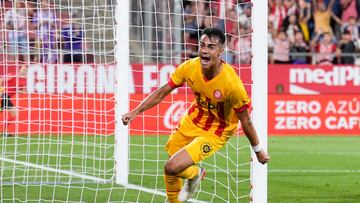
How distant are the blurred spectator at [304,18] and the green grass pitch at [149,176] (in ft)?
23.0

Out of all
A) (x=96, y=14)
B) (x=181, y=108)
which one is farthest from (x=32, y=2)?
(x=181, y=108)

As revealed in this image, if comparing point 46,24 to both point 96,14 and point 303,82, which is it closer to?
point 96,14

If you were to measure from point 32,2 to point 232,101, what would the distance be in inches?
206

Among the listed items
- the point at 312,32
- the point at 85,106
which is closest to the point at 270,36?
the point at 312,32

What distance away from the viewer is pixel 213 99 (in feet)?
30.8

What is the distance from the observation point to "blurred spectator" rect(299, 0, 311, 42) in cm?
2642

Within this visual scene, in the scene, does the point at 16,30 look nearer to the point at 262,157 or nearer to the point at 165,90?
the point at 165,90

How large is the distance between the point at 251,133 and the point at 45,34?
604cm

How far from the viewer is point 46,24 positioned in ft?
50.2

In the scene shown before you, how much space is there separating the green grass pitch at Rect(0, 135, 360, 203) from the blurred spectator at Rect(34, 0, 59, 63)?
1315 millimetres

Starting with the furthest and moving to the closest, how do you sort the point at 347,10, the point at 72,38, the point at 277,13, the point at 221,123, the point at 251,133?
the point at 347,10 < the point at 277,13 < the point at 72,38 < the point at 221,123 < the point at 251,133

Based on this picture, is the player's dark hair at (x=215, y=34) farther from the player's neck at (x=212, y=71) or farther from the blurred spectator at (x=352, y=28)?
the blurred spectator at (x=352, y=28)

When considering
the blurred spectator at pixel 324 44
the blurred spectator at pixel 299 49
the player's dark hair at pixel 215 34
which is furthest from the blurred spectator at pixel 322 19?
the player's dark hair at pixel 215 34

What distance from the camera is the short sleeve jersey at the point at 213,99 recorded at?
9.26 m
